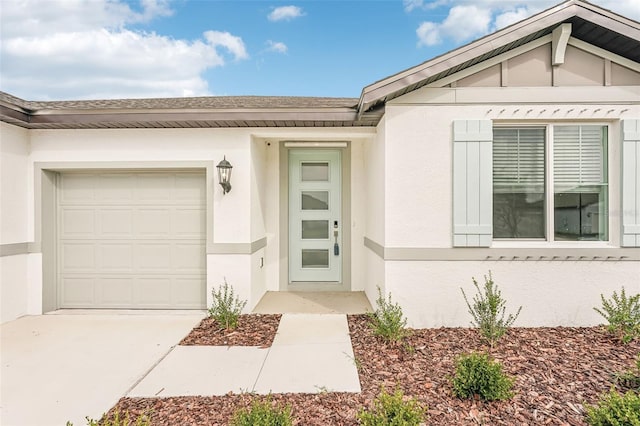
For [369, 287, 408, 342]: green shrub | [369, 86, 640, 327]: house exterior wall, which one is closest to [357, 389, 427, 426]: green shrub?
[369, 287, 408, 342]: green shrub

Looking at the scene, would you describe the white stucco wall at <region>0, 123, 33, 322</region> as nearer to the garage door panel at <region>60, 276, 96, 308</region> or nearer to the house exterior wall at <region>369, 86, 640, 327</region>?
the garage door panel at <region>60, 276, 96, 308</region>

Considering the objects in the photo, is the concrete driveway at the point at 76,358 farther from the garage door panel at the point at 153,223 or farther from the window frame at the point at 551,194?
the window frame at the point at 551,194

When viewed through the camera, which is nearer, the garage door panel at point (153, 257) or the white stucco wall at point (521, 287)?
the white stucco wall at point (521, 287)

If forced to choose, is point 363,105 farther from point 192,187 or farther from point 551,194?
point 192,187

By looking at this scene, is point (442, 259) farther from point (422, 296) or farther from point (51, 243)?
point (51, 243)

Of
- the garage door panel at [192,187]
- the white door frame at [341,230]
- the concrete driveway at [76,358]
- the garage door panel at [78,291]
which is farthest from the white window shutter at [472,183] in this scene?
the garage door panel at [78,291]

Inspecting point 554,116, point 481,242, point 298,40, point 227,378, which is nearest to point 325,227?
point 481,242

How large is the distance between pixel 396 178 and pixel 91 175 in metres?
4.95

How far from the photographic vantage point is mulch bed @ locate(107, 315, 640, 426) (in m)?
2.58

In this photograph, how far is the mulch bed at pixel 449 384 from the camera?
2.58 metres

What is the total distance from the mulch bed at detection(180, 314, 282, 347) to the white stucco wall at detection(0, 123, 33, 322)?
2959mm

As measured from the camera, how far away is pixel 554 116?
431 cm

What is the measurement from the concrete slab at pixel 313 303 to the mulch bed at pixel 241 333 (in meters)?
0.37

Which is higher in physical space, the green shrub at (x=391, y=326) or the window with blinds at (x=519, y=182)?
the window with blinds at (x=519, y=182)
